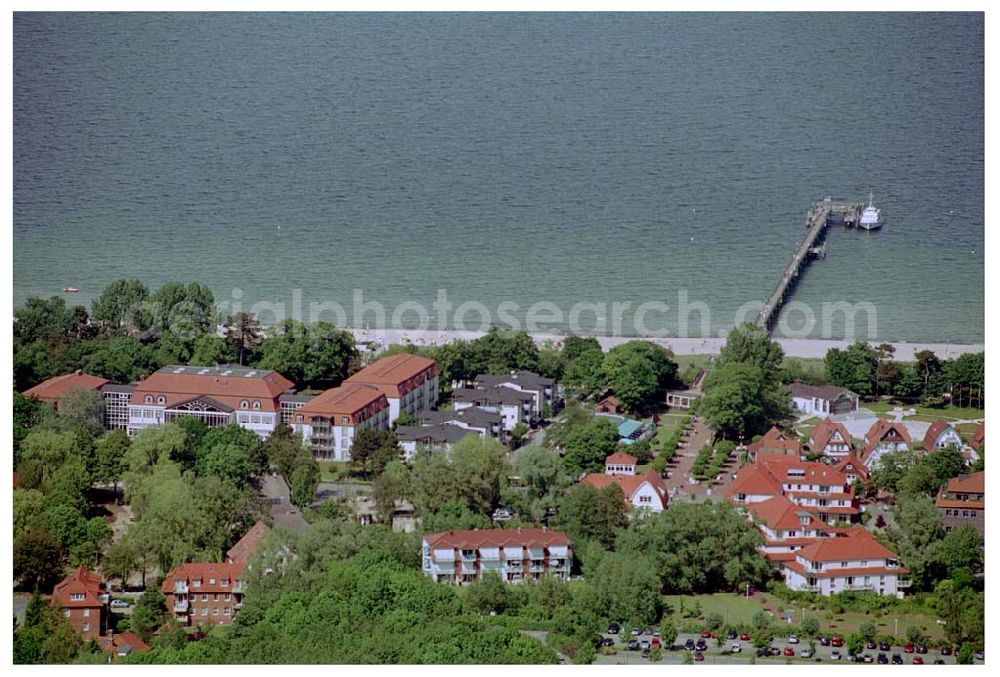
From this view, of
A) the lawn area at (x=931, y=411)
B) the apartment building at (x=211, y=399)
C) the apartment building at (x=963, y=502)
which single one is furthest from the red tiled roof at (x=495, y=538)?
the lawn area at (x=931, y=411)

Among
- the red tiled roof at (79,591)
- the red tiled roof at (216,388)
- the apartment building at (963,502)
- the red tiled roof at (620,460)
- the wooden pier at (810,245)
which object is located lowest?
the red tiled roof at (79,591)

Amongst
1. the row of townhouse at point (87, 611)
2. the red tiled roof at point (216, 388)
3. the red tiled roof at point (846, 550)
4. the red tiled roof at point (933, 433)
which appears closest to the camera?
the row of townhouse at point (87, 611)

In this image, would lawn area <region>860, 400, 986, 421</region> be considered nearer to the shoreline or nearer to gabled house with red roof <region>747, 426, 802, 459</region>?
the shoreline

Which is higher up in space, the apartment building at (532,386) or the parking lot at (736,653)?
the apartment building at (532,386)

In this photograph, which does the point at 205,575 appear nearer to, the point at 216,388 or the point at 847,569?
the point at 216,388

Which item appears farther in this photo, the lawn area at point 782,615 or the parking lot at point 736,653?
the lawn area at point 782,615

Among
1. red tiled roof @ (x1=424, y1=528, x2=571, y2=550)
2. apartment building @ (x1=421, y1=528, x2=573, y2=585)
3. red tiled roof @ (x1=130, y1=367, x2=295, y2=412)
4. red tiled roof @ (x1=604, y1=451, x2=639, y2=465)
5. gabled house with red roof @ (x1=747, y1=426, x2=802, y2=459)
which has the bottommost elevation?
apartment building @ (x1=421, y1=528, x2=573, y2=585)

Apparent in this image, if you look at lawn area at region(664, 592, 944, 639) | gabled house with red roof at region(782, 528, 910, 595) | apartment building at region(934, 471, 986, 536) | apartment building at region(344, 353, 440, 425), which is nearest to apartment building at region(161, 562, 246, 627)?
lawn area at region(664, 592, 944, 639)

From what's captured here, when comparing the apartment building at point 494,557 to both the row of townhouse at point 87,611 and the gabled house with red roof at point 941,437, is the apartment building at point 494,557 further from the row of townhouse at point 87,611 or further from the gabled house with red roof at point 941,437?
the gabled house with red roof at point 941,437
